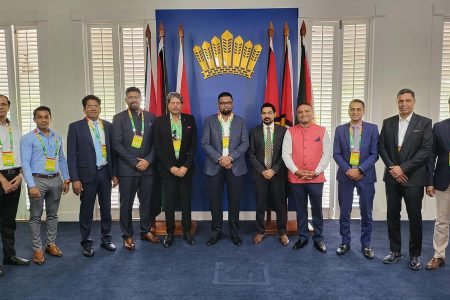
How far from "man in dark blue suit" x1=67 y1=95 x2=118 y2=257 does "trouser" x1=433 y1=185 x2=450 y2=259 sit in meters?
3.11

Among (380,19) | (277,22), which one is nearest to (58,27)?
(277,22)

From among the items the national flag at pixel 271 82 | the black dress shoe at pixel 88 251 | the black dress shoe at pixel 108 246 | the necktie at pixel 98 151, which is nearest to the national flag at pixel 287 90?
the national flag at pixel 271 82

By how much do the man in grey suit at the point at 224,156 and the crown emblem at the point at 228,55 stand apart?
778mm

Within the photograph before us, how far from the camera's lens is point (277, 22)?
184 inches

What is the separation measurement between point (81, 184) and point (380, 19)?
404 centimetres

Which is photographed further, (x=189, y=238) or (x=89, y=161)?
(x=189, y=238)

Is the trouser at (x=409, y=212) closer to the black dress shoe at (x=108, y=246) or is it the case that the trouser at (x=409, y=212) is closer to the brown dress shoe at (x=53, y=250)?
the black dress shoe at (x=108, y=246)

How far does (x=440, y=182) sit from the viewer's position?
3.26 meters

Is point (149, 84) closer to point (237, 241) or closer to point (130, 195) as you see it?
point (130, 195)

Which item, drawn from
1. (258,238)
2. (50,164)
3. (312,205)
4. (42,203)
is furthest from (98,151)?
(312,205)

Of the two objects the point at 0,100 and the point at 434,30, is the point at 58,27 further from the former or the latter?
the point at 434,30

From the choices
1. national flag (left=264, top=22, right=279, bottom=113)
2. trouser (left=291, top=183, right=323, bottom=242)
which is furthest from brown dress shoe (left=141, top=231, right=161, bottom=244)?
national flag (left=264, top=22, right=279, bottom=113)

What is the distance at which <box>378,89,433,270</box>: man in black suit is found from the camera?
3.29 meters

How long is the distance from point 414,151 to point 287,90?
5.45 ft
